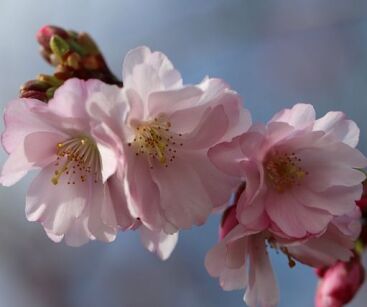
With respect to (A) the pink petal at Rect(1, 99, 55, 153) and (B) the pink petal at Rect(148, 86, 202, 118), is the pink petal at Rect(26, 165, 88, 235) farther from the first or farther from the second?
(B) the pink petal at Rect(148, 86, 202, 118)

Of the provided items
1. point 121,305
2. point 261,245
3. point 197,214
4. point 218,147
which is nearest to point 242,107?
point 218,147

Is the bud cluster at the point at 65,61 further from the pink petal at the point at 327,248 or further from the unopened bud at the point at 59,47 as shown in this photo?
the pink petal at the point at 327,248

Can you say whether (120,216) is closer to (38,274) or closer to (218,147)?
(218,147)

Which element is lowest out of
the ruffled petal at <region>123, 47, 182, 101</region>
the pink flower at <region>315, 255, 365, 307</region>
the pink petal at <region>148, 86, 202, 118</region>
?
the pink flower at <region>315, 255, 365, 307</region>

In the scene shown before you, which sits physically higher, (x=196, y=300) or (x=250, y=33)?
(x=250, y=33)

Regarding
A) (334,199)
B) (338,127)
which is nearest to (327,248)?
(334,199)

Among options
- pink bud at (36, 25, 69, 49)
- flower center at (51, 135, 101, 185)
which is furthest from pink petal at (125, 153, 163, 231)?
pink bud at (36, 25, 69, 49)
